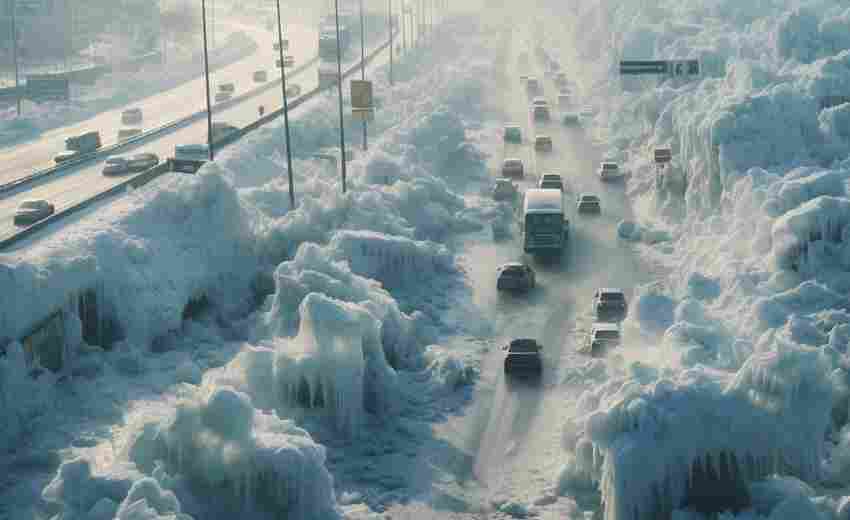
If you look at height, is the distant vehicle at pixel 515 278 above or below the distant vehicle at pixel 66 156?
below

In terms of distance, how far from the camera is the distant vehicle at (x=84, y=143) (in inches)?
3627

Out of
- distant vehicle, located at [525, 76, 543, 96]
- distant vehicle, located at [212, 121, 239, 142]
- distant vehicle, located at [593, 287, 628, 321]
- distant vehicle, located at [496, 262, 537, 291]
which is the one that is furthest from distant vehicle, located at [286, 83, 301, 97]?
distant vehicle, located at [593, 287, 628, 321]

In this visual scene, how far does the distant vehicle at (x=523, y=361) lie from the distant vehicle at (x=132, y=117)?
231 ft

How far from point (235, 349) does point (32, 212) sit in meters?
15.9

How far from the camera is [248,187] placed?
81812 mm

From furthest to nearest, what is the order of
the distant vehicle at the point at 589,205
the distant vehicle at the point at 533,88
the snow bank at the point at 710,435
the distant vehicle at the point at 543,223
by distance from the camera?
the distant vehicle at the point at 533,88
the distant vehicle at the point at 589,205
the distant vehicle at the point at 543,223
the snow bank at the point at 710,435

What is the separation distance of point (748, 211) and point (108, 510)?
1593 inches

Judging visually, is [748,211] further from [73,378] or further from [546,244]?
[73,378]

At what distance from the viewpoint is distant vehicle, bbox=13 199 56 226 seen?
2459 inches

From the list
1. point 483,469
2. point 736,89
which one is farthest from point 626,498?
point 736,89

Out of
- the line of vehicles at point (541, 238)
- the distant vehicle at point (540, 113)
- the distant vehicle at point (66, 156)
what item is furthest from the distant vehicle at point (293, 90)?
the distant vehicle at point (66, 156)

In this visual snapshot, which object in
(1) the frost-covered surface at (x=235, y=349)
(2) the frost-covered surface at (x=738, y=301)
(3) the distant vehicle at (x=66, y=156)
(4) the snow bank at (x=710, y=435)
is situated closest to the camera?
(4) the snow bank at (x=710, y=435)

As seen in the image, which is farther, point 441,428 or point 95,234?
point 95,234

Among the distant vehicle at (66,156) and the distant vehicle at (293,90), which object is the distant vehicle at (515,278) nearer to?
the distant vehicle at (66,156)
